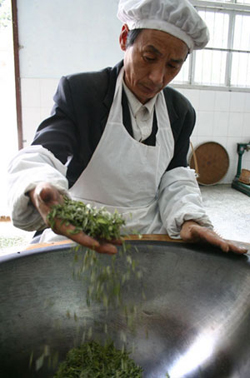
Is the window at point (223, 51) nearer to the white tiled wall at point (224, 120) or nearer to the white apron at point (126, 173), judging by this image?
the white tiled wall at point (224, 120)

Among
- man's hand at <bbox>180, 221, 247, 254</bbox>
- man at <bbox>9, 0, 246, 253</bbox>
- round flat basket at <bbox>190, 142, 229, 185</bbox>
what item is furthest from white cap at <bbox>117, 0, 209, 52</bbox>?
round flat basket at <bbox>190, 142, 229, 185</bbox>

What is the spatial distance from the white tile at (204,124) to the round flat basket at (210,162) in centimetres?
19

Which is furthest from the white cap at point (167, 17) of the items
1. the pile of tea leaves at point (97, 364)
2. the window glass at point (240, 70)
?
the window glass at point (240, 70)

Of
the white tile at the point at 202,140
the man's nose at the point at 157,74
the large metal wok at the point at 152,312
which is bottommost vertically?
the large metal wok at the point at 152,312

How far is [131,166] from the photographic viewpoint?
4.34 ft

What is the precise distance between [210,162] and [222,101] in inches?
36.3

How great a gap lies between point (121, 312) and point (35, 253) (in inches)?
13.0

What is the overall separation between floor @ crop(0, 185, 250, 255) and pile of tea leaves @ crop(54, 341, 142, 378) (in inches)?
64.9

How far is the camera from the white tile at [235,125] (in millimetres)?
4812

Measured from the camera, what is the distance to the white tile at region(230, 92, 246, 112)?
4.75 metres

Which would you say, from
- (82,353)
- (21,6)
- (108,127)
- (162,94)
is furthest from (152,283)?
(21,6)

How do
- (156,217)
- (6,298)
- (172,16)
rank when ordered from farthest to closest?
(156,217), (172,16), (6,298)

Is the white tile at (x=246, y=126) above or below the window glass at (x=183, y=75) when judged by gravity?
below

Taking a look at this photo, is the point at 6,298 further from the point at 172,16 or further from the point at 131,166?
the point at 172,16
